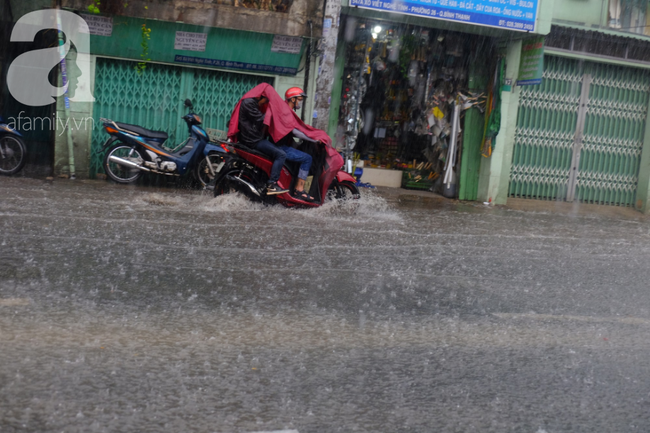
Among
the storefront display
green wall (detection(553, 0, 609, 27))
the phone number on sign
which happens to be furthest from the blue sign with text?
green wall (detection(553, 0, 609, 27))

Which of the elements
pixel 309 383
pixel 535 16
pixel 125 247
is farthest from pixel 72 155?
pixel 309 383

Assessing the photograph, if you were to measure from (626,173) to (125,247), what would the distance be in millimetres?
12629

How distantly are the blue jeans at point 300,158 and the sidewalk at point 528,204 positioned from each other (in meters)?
3.39

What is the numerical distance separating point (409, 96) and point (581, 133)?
3.87 meters

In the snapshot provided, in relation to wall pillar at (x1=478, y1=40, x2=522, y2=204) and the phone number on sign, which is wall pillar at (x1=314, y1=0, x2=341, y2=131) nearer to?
the phone number on sign

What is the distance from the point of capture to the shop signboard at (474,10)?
12.2 m

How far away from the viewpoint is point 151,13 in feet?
39.1

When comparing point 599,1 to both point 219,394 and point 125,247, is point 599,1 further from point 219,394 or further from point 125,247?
point 219,394

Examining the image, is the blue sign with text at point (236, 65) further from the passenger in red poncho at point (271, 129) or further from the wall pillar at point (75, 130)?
the passenger in red poncho at point (271, 129)

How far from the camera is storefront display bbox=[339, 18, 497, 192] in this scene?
13.6 meters

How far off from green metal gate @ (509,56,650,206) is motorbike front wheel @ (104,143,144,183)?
788cm

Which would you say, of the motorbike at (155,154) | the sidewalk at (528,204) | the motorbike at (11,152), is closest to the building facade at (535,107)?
the sidewalk at (528,204)

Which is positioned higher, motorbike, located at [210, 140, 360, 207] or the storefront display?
the storefront display

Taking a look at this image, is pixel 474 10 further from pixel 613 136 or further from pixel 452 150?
pixel 613 136
